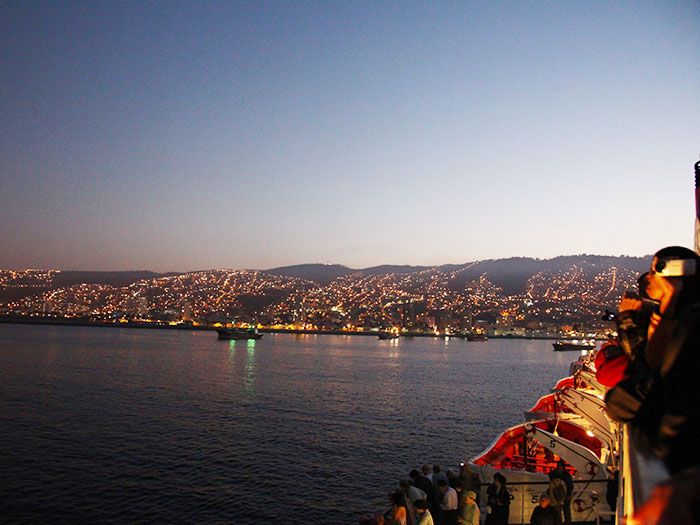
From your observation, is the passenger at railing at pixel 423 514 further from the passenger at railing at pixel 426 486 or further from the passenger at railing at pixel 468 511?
the passenger at railing at pixel 426 486

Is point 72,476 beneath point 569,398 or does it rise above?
beneath

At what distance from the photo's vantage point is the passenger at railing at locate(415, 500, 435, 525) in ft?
29.6

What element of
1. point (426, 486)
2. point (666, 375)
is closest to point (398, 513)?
point (426, 486)

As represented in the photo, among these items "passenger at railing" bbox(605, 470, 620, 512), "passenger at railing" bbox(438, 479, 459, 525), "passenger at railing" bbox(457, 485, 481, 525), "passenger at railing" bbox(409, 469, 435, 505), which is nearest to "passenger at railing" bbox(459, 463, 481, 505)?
"passenger at railing" bbox(409, 469, 435, 505)

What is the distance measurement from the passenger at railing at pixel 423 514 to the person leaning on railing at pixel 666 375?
285 inches

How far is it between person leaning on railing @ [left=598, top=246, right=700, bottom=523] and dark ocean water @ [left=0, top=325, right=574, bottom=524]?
1583cm

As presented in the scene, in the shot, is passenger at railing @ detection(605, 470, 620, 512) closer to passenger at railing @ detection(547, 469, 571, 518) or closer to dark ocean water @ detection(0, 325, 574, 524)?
passenger at railing @ detection(547, 469, 571, 518)

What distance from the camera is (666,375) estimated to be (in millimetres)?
1878

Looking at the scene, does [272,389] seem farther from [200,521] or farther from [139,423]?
[200,521]

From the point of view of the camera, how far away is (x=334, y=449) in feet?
83.5

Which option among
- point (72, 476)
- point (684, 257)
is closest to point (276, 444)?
point (72, 476)

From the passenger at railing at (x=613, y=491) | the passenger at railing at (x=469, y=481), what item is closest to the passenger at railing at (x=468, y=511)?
the passenger at railing at (x=469, y=481)

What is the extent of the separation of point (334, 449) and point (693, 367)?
985 inches

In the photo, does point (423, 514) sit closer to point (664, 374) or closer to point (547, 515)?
point (547, 515)
